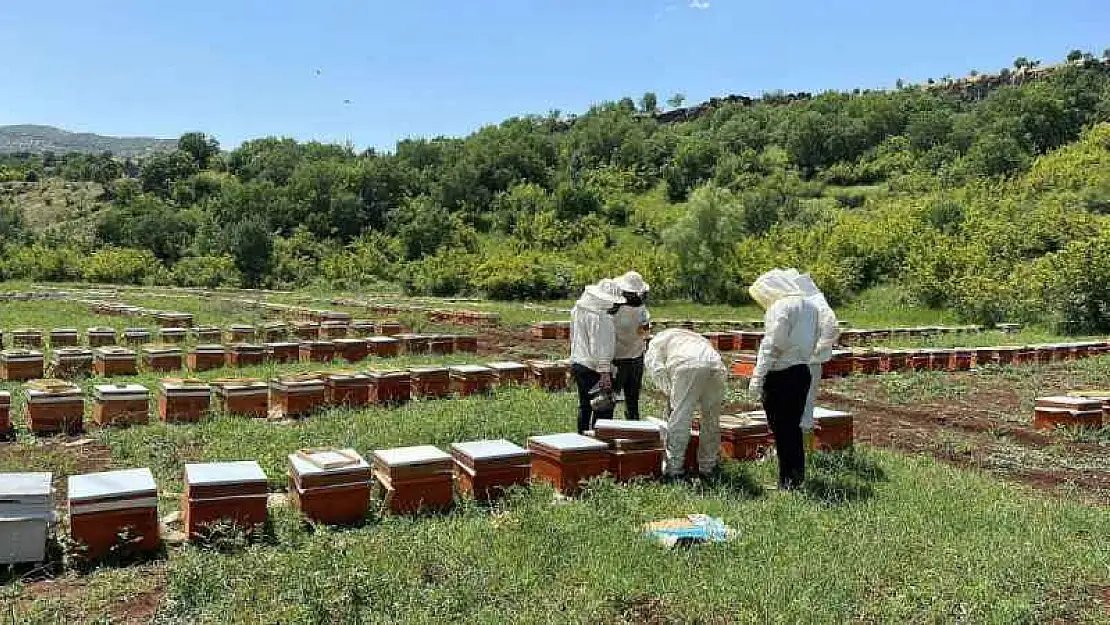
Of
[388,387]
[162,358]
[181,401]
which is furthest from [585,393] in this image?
[162,358]

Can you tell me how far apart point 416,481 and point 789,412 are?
2.75 metres

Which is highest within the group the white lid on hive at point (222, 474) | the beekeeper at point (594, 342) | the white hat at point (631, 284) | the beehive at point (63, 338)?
the white hat at point (631, 284)

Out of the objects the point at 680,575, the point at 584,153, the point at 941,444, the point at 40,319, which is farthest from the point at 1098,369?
the point at 584,153

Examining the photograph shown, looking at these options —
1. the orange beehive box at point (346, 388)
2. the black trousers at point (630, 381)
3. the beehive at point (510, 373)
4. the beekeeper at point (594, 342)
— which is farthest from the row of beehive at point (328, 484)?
the beehive at point (510, 373)

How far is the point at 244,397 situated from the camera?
8.56 metres

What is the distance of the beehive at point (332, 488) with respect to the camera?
5.13 meters

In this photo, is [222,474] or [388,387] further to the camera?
[388,387]

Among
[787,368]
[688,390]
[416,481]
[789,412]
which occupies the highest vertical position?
[787,368]

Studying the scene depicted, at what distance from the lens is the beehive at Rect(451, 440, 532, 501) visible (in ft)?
18.4

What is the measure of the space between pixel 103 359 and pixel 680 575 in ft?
29.7

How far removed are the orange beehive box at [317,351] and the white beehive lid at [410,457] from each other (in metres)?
6.97

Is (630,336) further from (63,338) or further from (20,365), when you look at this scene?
(63,338)

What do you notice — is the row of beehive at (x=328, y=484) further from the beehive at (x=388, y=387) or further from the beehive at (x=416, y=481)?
the beehive at (x=388, y=387)

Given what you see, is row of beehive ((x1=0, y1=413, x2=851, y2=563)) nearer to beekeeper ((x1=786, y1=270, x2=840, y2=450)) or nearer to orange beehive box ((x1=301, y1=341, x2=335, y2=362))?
beekeeper ((x1=786, y1=270, x2=840, y2=450))
